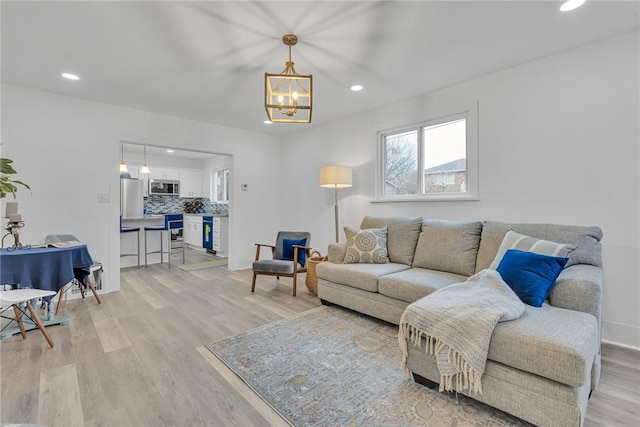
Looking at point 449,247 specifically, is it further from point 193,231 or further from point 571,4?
point 193,231

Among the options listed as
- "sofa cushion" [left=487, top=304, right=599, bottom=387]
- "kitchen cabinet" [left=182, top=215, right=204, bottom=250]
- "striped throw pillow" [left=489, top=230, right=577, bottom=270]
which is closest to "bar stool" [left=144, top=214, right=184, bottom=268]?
"kitchen cabinet" [left=182, top=215, right=204, bottom=250]

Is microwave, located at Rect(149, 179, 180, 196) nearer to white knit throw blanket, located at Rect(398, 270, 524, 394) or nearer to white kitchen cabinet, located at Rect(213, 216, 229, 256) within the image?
white kitchen cabinet, located at Rect(213, 216, 229, 256)

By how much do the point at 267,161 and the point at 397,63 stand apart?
3285 millimetres

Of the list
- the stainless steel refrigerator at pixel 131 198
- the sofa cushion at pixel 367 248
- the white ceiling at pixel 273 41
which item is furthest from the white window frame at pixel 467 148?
the stainless steel refrigerator at pixel 131 198

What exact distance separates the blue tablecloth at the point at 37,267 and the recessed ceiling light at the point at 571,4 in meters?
4.30

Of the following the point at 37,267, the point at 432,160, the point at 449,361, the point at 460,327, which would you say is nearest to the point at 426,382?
the point at 449,361

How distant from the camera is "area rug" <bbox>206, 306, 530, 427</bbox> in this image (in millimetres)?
1552

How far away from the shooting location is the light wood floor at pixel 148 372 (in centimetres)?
156

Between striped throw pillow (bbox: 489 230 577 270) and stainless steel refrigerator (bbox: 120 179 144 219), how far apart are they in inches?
249

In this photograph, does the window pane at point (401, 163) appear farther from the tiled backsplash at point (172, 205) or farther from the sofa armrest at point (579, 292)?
the tiled backsplash at point (172, 205)

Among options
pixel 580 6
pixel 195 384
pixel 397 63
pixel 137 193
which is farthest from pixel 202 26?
pixel 137 193

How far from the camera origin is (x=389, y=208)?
3.90 meters

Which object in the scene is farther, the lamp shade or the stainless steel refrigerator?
the stainless steel refrigerator

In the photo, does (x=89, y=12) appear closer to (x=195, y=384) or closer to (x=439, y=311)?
(x=195, y=384)
